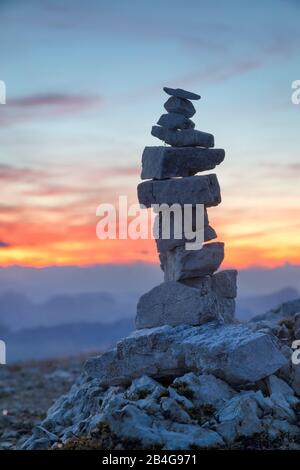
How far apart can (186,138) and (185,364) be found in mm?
7548

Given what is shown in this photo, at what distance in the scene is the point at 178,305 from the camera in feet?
82.2

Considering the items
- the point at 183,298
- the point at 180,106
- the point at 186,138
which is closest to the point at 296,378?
the point at 183,298

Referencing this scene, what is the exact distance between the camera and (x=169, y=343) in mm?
23875

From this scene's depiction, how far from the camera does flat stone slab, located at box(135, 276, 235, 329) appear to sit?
81.1 ft

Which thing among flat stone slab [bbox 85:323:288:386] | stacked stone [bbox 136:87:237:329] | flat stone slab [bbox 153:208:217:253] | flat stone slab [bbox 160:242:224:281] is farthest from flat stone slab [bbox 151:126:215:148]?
flat stone slab [bbox 85:323:288:386]

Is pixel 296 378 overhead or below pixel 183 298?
below

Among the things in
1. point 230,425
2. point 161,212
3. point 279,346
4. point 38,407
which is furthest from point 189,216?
point 38,407

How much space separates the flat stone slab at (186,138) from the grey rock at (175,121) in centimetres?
17

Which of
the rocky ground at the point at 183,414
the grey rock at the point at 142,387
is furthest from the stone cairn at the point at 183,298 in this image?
the rocky ground at the point at 183,414

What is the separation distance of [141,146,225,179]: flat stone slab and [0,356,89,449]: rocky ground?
414 inches

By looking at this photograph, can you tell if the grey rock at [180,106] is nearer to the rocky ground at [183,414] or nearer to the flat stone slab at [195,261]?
the flat stone slab at [195,261]

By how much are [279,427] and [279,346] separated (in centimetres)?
401

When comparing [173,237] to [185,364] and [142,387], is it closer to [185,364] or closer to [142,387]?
[185,364]
